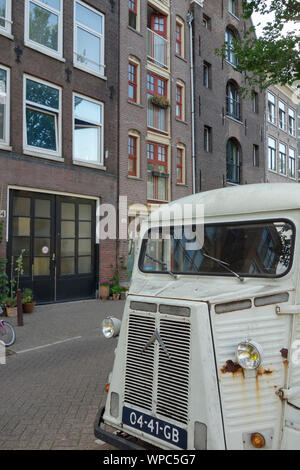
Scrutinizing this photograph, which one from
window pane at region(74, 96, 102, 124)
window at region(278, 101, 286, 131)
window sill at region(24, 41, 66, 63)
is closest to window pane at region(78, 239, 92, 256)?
window pane at region(74, 96, 102, 124)

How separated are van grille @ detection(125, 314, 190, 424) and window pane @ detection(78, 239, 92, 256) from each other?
10624 mm

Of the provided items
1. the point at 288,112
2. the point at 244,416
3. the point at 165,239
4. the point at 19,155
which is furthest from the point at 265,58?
the point at 288,112

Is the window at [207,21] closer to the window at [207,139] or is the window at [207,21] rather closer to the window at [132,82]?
the window at [207,139]

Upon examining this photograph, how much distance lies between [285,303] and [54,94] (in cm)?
1177

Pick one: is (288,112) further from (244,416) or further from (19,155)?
(244,416)

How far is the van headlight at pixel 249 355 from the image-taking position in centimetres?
267

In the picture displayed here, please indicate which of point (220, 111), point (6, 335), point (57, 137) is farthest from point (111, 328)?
point (220, 111)

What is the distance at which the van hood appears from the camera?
286 cm

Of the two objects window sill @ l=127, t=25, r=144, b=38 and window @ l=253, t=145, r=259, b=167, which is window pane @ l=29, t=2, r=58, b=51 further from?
window @ l=253, t=145, r=259, b=167

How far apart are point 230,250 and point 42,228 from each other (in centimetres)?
977

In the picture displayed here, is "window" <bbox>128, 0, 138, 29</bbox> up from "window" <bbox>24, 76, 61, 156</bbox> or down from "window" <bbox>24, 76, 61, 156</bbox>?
up

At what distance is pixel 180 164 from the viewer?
1906 centimetres

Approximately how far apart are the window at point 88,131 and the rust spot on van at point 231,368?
11.5m

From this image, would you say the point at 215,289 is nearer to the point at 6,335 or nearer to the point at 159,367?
the point at 159,367
